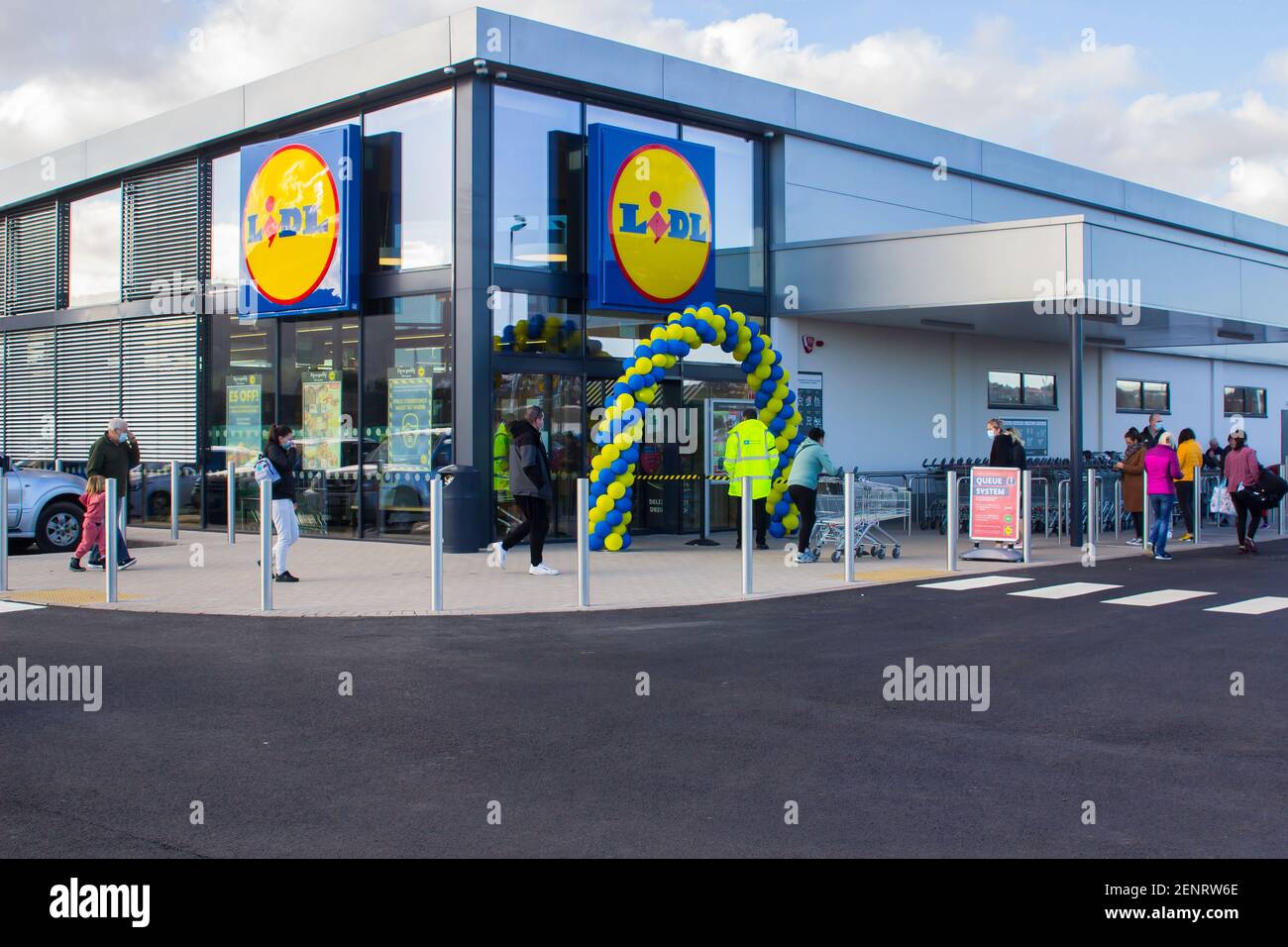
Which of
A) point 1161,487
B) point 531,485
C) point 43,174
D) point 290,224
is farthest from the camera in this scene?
point 43,174

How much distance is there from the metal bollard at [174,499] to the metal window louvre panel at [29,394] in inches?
215

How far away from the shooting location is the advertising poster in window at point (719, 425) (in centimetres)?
2031

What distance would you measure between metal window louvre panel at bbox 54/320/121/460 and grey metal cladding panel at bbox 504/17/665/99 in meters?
10.9

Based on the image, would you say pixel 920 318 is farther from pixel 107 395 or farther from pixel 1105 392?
pixel 107 395

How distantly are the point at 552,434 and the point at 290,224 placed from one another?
17.7 ft

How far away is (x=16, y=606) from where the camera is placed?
1227 cm

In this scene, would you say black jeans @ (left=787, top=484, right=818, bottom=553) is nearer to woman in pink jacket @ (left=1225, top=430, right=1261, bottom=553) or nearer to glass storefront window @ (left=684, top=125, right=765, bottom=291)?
glass storefront window @ (left=684, top=125, right=765, bottom=291)

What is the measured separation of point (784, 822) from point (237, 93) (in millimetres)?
18861

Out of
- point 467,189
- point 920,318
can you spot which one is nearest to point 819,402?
point 920,318

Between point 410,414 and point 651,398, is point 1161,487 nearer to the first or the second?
point 651,398

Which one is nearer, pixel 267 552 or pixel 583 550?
pixel 267 552

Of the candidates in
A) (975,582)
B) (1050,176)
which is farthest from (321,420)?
(1050,176)

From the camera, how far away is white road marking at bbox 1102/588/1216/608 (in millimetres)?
12406

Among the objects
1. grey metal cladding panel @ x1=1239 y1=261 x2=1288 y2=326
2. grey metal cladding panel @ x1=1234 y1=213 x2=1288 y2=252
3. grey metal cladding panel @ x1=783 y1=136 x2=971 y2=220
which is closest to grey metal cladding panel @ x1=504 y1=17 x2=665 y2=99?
grey metal cladding panel @ x1=783 y1=136 x2=971 y2=220
